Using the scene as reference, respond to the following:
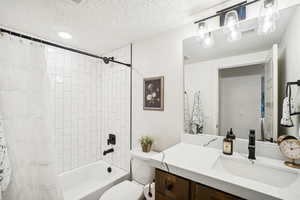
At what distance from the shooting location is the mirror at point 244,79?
973 mm

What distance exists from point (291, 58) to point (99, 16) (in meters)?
1.63

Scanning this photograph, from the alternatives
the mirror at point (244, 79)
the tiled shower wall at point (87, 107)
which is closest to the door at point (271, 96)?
the mirror at point (244, 79)

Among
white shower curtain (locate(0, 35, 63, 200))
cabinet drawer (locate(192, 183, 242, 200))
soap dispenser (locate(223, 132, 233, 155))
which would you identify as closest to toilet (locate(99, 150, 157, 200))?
white shower curtain (locate(0, 35, 63, 200))

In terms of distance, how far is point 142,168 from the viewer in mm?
1545

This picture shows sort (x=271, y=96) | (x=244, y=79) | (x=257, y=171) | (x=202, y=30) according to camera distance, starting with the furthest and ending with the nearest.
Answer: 1. (x=202, y=30)
2. (x=244, y=79)
3. (x=271, y=96)
4. (x=257, y=171)

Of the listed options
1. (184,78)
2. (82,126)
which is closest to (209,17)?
(184,78)

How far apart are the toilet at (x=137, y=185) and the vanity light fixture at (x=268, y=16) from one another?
1.53 m

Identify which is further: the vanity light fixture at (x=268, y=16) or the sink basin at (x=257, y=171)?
the vanity light fixture at (x=268, y=16)

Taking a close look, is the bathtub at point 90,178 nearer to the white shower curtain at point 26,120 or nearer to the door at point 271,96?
the white shower curtain at point 26,120

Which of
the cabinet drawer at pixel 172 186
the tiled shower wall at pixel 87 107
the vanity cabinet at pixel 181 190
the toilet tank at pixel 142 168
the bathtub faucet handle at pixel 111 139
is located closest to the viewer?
the vanity cabinet at pixel 181 190

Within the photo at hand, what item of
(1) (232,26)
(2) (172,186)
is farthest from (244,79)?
(2) (172,186)

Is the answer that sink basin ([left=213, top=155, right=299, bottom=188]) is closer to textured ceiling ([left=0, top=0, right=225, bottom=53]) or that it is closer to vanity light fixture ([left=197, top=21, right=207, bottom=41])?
vanity light fixture ([left=197, top=21, right=207, bottom=41])

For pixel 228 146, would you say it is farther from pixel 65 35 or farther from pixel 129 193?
pixel 65 35

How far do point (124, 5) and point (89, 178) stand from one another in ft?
8.08
